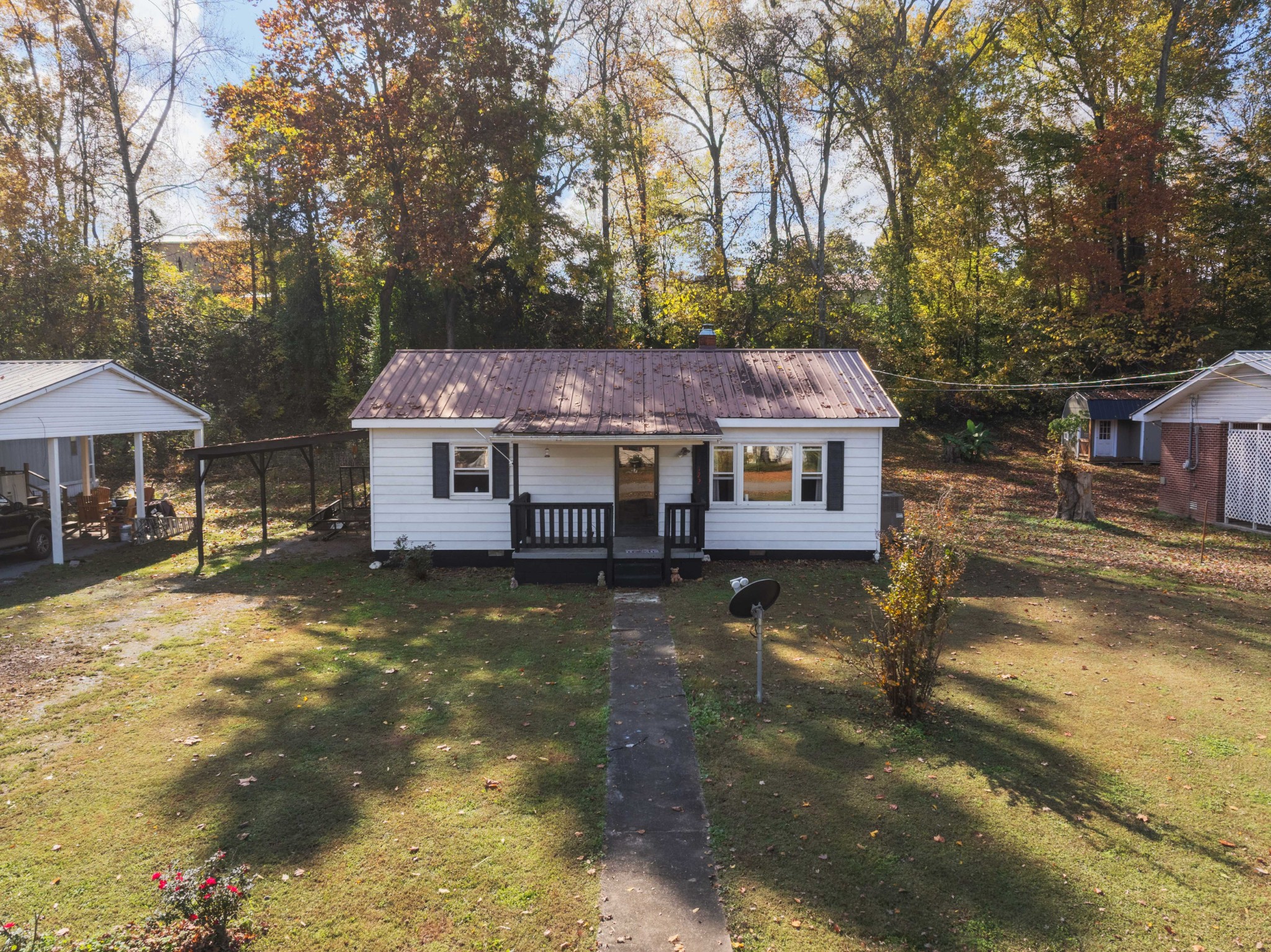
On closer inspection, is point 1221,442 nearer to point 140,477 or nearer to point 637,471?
point 637,471

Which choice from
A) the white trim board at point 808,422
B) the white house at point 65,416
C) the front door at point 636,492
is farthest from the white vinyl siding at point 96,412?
the white trim board at point 808,422

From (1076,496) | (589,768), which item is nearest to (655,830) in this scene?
(589,768)

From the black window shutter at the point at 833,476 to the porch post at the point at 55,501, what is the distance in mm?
14664

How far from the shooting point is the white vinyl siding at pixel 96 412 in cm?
1334

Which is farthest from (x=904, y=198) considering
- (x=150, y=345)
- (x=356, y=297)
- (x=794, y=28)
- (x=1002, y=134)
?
(x=150, y=345)

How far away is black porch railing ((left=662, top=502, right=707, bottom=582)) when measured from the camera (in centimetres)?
1293

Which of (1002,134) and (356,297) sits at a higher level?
(1002,134)

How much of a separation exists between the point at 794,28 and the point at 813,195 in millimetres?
6147

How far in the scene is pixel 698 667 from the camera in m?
8.68

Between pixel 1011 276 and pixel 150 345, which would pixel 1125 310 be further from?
pixel 150 345

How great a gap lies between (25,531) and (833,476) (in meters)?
16.5

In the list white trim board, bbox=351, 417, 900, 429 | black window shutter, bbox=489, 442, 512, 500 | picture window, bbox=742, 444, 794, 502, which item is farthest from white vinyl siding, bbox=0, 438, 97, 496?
picture window, bbox=742, 444, 794, 502

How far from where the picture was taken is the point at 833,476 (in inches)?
558

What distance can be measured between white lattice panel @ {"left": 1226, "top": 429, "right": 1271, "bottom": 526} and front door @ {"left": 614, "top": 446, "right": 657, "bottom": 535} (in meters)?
14.3
